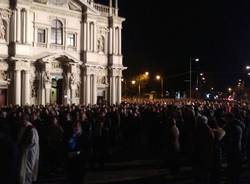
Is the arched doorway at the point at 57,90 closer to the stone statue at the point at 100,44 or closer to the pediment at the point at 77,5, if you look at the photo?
the stone statue at the point at 100,44

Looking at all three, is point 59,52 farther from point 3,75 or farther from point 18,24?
point 3,75

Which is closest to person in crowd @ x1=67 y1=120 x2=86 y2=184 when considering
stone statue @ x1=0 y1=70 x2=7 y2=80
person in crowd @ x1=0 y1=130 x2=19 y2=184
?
person in crowd @ x1=0 y1=130 x2=19 y2=184

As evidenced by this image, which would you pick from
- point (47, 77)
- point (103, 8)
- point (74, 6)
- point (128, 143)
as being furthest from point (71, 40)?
point (128, 143)

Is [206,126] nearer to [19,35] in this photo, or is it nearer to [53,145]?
[53,145]

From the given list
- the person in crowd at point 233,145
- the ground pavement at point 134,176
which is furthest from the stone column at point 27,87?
the person in crowd at point 233,145

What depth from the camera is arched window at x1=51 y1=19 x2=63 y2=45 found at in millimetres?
47406

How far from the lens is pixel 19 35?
43375 mm

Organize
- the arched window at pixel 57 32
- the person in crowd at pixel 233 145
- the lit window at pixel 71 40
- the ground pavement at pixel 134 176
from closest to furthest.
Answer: the person in crowd at pixel 233 145 < the ground pavement at pixel 134 176 < the arched window at pixel 57 32 < the lit window at pixel 71 40

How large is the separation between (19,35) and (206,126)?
3434 cm

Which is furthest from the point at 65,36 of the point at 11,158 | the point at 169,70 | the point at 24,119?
the point at 169,70

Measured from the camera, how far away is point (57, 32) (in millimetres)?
47781

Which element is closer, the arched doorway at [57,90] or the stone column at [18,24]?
the stone column at [18,24]

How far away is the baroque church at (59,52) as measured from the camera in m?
42.8

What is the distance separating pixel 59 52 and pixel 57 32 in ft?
7.41
